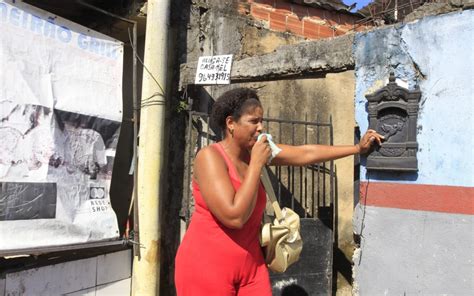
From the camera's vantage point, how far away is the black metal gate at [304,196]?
13.3 ft

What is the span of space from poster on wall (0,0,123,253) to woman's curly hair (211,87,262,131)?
182cm

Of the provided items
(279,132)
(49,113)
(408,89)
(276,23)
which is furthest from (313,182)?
(49,113)

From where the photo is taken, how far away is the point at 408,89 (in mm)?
2680

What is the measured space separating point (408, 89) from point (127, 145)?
3.39 metres

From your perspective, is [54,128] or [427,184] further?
[54,128]

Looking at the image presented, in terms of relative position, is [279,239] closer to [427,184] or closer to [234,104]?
[234,104]

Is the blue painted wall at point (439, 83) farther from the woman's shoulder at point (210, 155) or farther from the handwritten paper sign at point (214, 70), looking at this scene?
the handwritten paper sign at point (214, 70)

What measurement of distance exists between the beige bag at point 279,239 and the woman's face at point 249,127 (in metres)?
0.21

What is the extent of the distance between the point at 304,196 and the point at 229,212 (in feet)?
10.2

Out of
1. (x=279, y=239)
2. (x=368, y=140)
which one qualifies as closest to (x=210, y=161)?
(x=279, y=239)

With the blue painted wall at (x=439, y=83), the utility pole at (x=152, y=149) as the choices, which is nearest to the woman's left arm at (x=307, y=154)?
the blue painted wall at (x=439, y=83)

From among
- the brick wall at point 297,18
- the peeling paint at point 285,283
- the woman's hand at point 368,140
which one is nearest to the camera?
the woman's hand at point 368,140

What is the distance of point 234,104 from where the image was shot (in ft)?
7.12

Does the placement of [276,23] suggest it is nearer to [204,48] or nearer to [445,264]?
[204,48]
